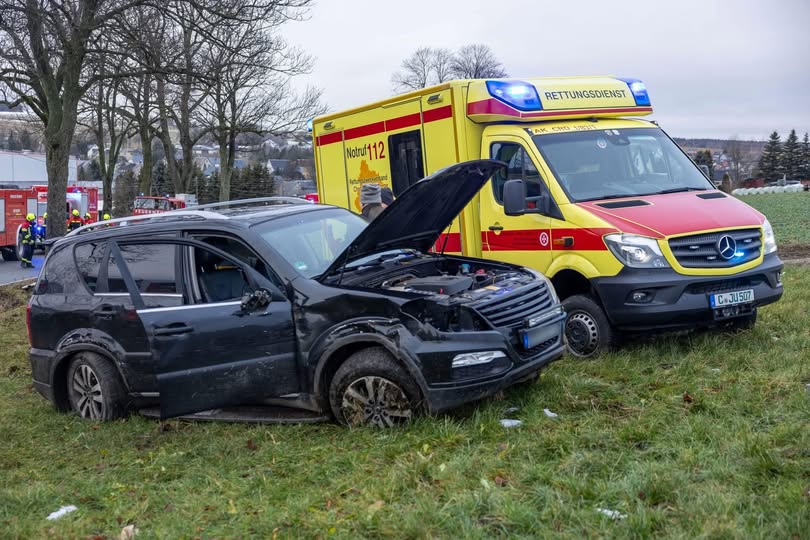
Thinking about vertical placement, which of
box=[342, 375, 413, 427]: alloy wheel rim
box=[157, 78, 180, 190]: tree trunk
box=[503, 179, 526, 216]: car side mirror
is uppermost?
box=[157, 78, 180, 190]: tree trunk

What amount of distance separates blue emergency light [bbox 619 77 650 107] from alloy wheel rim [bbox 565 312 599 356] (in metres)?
2.85

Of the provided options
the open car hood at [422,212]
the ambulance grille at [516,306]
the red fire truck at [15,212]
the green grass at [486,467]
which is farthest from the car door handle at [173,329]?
the red fire truck at [15,212]

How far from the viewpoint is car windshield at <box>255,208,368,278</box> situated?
19.1 feet

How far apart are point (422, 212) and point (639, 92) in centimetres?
392

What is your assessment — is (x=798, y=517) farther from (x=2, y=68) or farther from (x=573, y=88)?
(x=2, y=68)

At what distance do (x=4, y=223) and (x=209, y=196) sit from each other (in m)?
32.8

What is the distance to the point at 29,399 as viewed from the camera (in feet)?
24.4

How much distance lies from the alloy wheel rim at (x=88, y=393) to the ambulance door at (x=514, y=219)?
3.85 meters

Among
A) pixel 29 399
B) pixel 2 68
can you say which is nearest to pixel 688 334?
pixel 29 399

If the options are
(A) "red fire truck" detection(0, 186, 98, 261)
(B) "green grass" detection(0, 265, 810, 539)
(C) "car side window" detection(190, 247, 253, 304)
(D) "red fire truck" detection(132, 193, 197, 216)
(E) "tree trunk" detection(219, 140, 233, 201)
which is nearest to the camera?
(B) "green grass" detection(0, 265, 810, 539)

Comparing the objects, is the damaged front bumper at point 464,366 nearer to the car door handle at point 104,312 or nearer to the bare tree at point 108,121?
the car door handle at point 104,312

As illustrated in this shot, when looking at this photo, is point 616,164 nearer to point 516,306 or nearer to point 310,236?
point 516,306

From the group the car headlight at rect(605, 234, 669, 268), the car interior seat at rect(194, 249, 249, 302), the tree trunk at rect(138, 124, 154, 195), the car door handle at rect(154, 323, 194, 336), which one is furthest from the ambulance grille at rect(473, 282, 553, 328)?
the tree trunk at rect(138, 124, 154, 195)

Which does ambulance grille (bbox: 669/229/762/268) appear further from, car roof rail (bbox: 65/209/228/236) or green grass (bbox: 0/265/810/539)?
car roof rail (bbox: 65/209/228/236)
